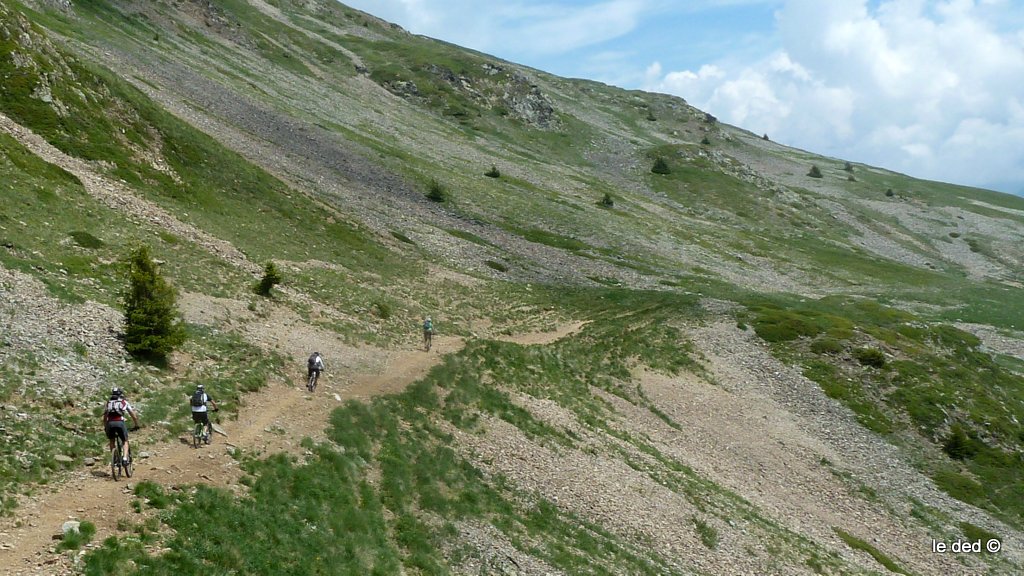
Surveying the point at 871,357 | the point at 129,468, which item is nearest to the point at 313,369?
the point at 129,468

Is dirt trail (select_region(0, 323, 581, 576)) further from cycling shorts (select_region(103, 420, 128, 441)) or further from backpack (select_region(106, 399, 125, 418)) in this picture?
backpack (select_region(106, 399, 125, 418))

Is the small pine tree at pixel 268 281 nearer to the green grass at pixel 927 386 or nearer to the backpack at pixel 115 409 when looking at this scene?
the backpack at pixel 115 409

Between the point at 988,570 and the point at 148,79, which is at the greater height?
the point at 148,79

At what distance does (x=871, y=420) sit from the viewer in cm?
5094

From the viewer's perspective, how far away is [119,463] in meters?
18.8

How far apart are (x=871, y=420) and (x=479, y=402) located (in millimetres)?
35187

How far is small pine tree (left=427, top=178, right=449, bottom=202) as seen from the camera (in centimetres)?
9050

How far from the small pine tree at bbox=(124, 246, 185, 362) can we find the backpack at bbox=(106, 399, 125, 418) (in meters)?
8.34

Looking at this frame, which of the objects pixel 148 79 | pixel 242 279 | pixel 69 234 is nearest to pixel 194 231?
pixel 242 279

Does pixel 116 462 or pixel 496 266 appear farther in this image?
pixel 496 266

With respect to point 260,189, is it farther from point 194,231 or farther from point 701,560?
point 701,560

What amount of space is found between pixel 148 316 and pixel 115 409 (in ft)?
31.2

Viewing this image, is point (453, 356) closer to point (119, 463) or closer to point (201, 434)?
point (201, 434)

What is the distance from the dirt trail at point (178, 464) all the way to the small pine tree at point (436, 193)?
56.1 m
